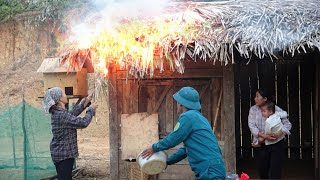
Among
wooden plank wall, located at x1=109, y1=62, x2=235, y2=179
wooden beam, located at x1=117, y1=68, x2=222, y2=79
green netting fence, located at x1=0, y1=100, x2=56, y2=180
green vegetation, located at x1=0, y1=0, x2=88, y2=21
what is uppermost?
green vegetation, located at x1=0, y1=0, x2=88, y2=21

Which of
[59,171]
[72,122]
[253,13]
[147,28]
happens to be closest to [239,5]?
[253,13]

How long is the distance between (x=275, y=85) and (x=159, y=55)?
489cm

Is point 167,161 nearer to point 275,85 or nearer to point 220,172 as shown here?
point 220,172

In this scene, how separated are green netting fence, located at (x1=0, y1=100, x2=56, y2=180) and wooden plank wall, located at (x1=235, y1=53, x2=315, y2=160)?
15.2 ft

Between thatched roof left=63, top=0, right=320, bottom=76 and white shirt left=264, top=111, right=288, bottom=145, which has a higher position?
thatched roof left=63, top=0, right=320, bottom=76

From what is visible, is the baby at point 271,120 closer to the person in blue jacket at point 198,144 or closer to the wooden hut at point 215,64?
the wooden hut at point 215,64

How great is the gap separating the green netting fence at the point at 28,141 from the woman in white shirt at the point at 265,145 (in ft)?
13.3

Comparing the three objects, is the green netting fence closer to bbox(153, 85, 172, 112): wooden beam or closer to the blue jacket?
bbox(153, 85, 172, 112): wooden beam

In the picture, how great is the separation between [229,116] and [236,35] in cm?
146

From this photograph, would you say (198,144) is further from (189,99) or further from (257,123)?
Result: (257,123)

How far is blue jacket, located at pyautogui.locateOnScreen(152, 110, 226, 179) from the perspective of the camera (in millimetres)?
4746

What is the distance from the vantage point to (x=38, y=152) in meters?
8.81

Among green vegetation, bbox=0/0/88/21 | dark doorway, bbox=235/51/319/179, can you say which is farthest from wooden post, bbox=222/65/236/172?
green vegetation, bbox=0/0/88/21

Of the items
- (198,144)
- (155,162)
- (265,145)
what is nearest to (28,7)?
(265,145)
